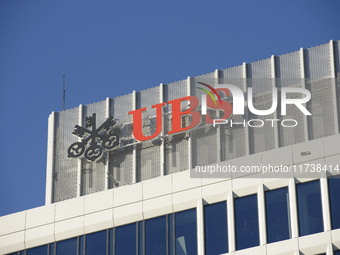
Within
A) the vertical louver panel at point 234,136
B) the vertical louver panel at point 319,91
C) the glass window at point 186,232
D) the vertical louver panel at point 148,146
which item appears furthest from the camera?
the vertical louver panel at point 148,146

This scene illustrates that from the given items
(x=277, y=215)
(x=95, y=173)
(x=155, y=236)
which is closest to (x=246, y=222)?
(x=277, y=215)

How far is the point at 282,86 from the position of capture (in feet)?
175

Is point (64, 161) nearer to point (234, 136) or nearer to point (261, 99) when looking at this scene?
point (234, 136)

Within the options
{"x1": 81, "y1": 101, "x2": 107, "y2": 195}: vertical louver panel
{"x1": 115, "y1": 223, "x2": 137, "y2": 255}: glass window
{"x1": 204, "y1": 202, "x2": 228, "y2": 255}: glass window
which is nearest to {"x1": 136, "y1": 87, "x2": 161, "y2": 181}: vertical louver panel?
{"x1": 81, "y1": 101, "x2": 107, "y2": 195}: vertical louver panel

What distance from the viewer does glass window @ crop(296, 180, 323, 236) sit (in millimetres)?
44969

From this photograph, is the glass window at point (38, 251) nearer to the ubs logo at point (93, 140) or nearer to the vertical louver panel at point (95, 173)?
the vertical louver panel at point (95, 173)

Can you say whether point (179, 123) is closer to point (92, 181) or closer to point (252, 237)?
point (92, 181)

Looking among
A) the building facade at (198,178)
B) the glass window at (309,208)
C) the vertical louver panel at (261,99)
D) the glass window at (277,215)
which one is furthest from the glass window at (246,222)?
the vertical louver panel at (261,99)

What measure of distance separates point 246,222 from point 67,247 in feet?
38.7

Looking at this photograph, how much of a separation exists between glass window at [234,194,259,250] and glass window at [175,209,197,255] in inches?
105

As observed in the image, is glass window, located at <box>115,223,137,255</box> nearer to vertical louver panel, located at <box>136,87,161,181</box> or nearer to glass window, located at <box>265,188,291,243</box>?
vertical louver panel, located at <box>136,87,161,181</box>

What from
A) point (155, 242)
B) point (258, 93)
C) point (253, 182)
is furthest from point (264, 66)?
point (155, 242)

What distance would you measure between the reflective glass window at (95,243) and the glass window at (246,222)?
8620 millimetres

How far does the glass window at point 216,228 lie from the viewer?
47469 mm
